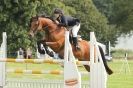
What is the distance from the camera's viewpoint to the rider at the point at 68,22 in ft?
45.0

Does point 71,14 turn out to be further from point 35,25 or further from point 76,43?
point 35,25

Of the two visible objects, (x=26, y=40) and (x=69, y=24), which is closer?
(x=69, y=24)

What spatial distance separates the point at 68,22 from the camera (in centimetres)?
1397

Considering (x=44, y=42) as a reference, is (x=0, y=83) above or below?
below

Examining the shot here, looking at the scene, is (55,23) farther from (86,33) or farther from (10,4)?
(86,33)

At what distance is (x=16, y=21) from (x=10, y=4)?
1509mm

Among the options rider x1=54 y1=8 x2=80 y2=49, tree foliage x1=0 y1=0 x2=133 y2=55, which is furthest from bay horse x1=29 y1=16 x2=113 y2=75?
tree foliage x1=0 y1=0 x2=133 y2=55

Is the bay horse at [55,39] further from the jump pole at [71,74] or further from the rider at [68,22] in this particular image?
the jump pole at [71,74]

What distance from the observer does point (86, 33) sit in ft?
218

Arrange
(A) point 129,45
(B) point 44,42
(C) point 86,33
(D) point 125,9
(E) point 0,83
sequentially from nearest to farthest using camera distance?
1. (E) point 0,83
2. (B) point 44,42
3. (C) point 86,33
4. (D) point 125,9
5. (A) point 129,45

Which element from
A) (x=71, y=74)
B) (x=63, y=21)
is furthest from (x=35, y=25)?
(x=71, y=74)

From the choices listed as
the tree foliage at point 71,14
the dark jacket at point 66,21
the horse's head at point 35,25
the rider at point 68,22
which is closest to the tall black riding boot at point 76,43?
the rider at point 68,22

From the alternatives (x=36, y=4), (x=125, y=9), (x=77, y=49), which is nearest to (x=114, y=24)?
(x=125, y=9)

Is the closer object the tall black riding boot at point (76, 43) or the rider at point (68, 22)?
the rider at point (68, 22)
